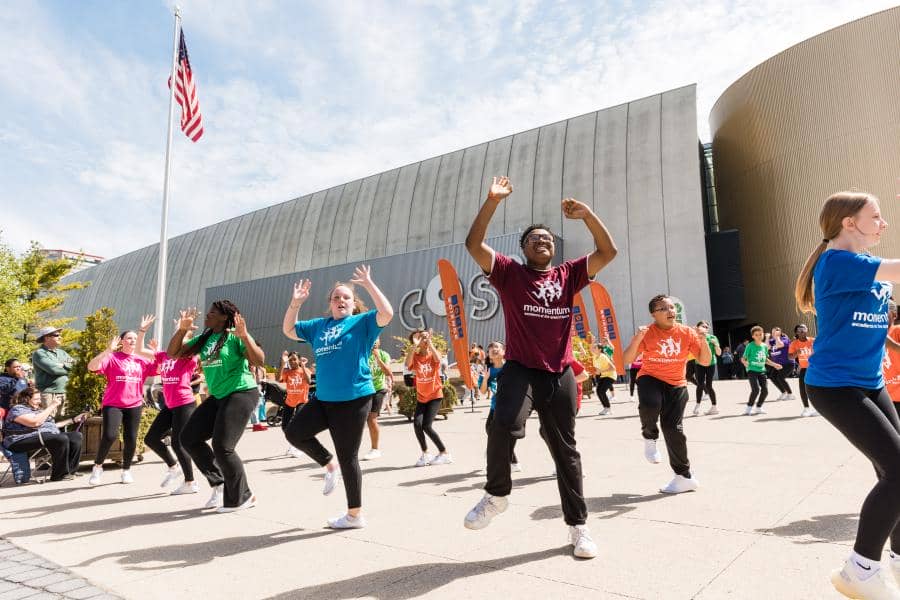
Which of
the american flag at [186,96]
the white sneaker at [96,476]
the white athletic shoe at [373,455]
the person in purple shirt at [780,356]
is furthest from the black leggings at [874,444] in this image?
the american flag at [186,96]

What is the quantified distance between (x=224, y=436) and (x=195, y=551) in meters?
1.11

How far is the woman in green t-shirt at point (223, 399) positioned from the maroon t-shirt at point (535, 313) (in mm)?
2400

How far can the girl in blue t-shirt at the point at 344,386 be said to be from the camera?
4309 millimetres

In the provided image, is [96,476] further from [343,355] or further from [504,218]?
[504,218]

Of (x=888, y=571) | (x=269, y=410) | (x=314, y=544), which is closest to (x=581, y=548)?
(x=888, y=571)

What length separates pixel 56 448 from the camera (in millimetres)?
7562

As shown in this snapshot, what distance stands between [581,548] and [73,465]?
738cm

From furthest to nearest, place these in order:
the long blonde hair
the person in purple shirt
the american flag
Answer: the american flag → the person in purple shirt → the long blonde hair

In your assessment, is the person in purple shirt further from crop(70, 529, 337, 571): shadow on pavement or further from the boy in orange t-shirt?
crop(70, 529, 337, 571): shadow on pavement

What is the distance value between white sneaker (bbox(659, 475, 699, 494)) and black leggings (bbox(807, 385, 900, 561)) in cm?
240

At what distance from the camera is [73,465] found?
25.8 feet

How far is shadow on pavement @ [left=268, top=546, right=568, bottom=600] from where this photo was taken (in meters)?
2.99

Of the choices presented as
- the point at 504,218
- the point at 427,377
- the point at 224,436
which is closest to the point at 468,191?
the point at 504,218

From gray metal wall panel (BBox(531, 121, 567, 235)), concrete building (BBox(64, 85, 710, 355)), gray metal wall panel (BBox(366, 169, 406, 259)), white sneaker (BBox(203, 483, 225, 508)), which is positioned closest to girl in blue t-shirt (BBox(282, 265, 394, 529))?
white sneaker (BBox(203, 483, 225, 508))
